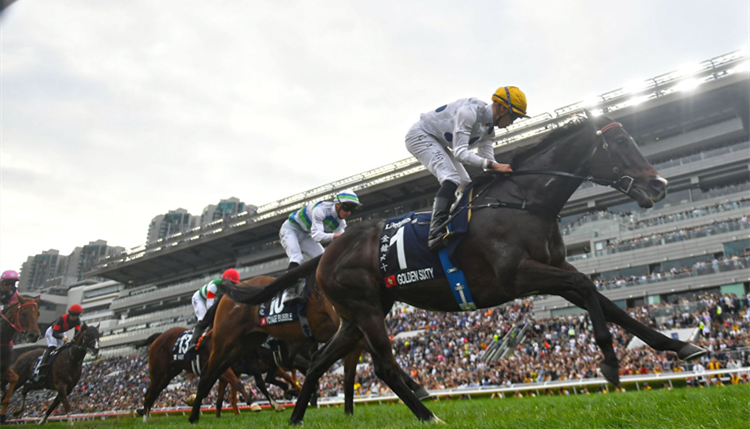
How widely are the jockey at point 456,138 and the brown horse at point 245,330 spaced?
9.68 ft

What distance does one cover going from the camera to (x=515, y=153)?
5355mm

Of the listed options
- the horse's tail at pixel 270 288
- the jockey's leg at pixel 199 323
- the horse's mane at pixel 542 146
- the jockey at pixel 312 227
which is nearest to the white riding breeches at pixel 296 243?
the jockey at pixel 312 227

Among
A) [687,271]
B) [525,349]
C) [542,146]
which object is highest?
[542,146]

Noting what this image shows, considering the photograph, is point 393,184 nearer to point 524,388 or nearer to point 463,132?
point 524,388

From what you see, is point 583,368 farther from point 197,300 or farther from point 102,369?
point 102,369

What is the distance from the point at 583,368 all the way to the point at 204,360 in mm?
13069

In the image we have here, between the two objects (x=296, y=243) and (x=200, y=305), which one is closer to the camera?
(x=296, y=243)

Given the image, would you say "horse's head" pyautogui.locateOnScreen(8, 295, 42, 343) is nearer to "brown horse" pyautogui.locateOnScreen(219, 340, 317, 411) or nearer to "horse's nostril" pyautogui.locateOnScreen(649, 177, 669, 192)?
"brown horse" pyautogui.locateOnScreen(219, 340, 317, 411)

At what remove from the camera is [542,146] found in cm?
532

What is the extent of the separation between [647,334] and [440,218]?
6.72ft

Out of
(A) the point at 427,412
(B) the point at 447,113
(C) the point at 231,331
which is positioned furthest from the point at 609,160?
(C) the point at 231,331

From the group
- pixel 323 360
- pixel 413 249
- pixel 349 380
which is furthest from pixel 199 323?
pixel 413 249

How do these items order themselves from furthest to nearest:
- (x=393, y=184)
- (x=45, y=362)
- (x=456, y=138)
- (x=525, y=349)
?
(x=393, y=184) → (x=525, y=349) → (x=45, y=362) → (x=456, y=138)

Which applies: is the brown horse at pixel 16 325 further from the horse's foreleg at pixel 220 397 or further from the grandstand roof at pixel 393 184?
the grandstand roof at pixel 393 184
